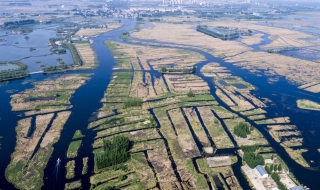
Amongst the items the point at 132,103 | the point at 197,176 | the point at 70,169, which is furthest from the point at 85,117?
the point at 197,176

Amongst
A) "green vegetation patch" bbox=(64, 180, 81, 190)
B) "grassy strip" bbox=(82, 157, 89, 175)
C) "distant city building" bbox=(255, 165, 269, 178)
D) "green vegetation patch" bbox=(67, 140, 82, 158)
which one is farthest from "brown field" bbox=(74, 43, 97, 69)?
"distant city building" bbox=(255, 165, 269, 178)

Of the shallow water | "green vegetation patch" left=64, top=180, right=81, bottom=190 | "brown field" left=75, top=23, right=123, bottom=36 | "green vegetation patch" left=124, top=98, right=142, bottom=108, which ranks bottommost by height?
"green vegetation patch" left=64, top=180, right=81, bottom=190

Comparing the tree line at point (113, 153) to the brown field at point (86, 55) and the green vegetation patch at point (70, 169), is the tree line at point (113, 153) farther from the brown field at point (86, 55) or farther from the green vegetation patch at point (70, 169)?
the brown field at point (86, 55)

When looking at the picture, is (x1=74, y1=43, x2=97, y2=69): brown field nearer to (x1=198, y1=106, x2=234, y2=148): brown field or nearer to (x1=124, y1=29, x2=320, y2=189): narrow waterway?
(x1=124, y1=29, x2=320, y2=189): narrow waterway

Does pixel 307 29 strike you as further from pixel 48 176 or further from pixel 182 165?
pixel 48 176

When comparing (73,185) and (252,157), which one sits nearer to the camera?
(73,185)

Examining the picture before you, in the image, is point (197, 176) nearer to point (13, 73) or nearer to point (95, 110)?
point (95, 110)

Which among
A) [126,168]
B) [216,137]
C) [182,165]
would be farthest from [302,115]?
[126,168]
